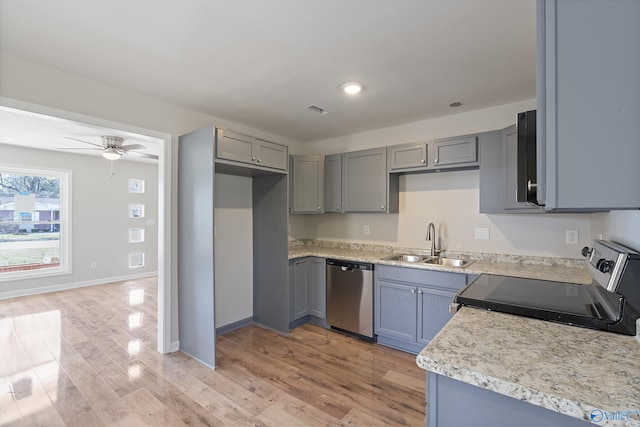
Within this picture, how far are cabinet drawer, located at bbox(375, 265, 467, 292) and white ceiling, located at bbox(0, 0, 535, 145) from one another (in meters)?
1.61

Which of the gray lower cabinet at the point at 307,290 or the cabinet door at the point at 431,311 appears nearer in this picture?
the cabinet door at the point at 431,311

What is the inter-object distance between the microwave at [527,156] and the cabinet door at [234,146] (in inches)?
88.3

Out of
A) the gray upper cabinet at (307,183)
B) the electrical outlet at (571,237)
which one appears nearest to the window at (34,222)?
the gray upper cabinet at (307,183)

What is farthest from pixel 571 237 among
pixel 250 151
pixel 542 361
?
pixel 250 151

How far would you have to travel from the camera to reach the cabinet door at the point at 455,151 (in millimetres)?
2855

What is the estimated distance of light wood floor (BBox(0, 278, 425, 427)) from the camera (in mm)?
2037

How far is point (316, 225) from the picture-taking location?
173 inches

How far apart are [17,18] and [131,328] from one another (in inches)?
125

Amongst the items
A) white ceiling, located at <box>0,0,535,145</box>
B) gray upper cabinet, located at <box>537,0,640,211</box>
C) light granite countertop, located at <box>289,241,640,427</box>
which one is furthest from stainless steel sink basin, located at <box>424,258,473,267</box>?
gray upper cabinet, located at <box>537,0,640,211</box>

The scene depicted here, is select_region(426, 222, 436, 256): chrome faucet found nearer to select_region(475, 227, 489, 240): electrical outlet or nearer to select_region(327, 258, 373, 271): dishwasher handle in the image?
select_region(475, 227, 489, 240): electrical outlet

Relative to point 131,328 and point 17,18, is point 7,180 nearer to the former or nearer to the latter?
point 131,328

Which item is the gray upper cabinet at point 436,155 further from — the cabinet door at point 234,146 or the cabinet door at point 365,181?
the cabinet door at point 234,146

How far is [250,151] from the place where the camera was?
2.96m

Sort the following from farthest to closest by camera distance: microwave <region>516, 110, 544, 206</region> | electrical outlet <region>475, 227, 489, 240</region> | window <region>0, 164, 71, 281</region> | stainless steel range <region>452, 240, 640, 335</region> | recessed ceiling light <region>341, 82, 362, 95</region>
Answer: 1. window <region>0, 164, 71, 281</region>
2. electrical outlet <region>475, 227, 489, 240</region>
3. recessed ceiling light <region>341, 82, 362, 95</region>
4. microwave <region>516, 110, 544, 206</region>
5. stainless steel range <region>452, 240, 640, 335</region>
